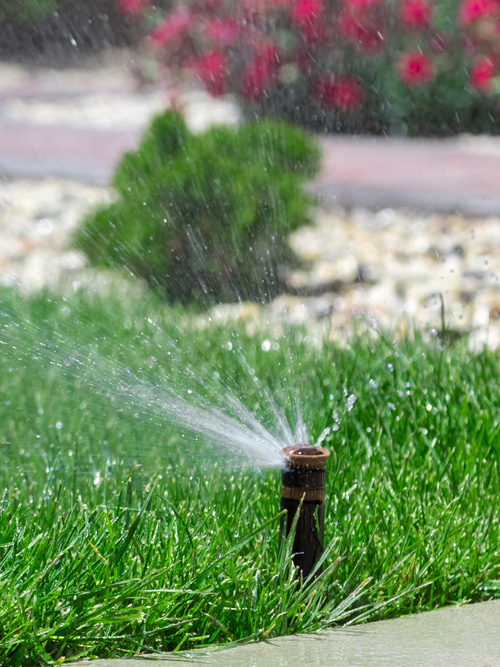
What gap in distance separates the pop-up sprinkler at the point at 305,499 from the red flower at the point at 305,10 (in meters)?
10.00

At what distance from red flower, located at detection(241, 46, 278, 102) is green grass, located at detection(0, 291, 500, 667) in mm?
8413

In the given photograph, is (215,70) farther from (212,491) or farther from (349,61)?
(212,491)

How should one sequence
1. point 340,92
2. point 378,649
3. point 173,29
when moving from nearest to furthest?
point 378,649 < point 340,92 < point 173,29

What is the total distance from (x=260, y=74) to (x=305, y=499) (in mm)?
10662

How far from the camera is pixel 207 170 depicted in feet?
20.0

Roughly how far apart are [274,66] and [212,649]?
11.6 metres

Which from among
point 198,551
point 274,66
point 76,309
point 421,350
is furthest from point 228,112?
point 198,551

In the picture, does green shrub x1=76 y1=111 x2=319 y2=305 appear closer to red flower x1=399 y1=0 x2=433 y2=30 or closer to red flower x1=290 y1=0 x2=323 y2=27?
red flower x1=399 y1=0 x2=433 y2=30

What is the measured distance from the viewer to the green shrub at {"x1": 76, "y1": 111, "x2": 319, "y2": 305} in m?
5.99

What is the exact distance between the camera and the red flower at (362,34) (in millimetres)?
12414

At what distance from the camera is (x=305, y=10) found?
11672 millimetres

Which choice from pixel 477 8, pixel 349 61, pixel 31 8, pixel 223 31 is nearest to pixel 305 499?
pixel 477 8

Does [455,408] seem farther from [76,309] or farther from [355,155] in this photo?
[355,155]

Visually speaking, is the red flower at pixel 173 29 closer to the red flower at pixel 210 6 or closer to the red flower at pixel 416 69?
the red flower at pixel 210 6
